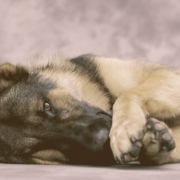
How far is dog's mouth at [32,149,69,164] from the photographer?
1.98 meters

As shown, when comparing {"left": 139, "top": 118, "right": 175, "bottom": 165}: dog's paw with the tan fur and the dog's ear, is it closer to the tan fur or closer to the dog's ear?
the tan fur

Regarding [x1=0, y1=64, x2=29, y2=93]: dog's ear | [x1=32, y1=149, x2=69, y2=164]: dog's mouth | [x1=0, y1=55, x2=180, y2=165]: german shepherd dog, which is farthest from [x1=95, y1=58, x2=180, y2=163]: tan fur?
[x1=0, y1=64, x2=29, y2=93]: dog's ear

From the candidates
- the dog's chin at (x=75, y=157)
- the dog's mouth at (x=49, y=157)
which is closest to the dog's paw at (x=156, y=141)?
the dog's chin at (x=75, y=157)

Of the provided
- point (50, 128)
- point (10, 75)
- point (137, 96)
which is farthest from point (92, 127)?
point (10, 75)

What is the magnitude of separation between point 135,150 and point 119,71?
879mm

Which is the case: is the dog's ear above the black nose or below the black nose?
above

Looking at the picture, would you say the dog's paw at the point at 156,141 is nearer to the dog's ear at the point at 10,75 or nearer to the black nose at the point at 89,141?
the black nose at the point at 89,141

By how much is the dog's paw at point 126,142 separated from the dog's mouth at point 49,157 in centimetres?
25

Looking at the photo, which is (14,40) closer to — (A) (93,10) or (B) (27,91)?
(A) (93,10)

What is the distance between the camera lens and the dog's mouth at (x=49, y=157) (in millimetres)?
1984

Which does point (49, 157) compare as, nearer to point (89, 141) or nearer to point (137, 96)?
point (89, 141)

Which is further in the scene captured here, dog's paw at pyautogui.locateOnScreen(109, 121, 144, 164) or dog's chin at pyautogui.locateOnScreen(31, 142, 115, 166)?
dog's chin at pyautogui.locateOnScreen(31, 142, 115, 166)

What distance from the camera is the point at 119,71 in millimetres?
2578

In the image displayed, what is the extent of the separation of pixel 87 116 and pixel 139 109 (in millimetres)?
200
